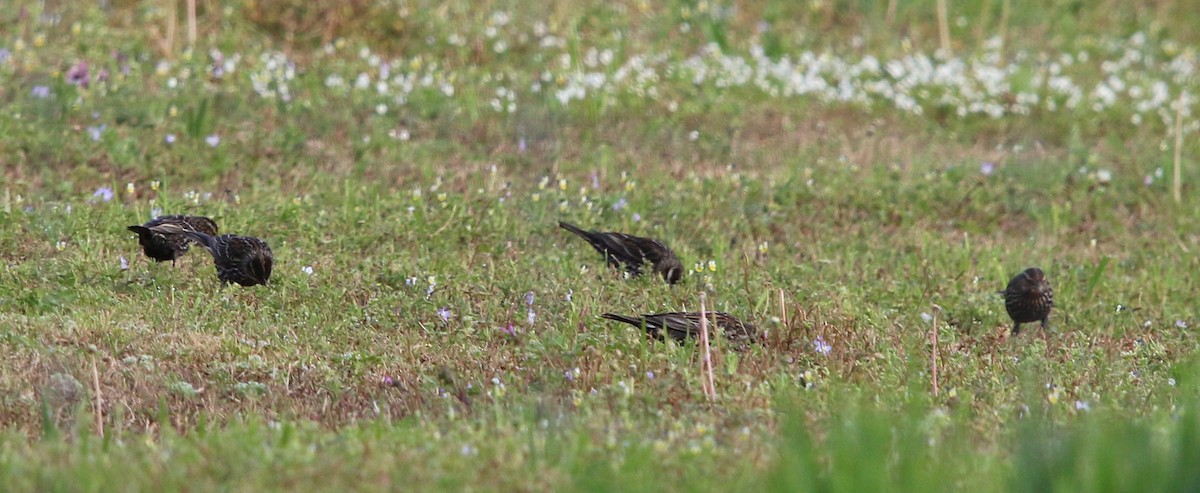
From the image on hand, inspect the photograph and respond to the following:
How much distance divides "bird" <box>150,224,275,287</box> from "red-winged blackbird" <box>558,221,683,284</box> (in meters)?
1.67

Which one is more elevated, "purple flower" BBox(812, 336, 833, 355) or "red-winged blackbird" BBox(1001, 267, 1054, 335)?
"red-winged blackbird" BBox(1001, 267, 1054, 335)

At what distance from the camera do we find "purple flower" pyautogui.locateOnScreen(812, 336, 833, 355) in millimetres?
5840

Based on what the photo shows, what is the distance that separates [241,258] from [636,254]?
6.57 feet

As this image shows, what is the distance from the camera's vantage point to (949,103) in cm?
1183

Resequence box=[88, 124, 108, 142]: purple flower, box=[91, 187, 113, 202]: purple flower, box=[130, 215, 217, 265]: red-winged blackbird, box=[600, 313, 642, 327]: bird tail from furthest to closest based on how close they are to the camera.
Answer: box=[88, 124, 108, 142]: purple flower → box=[91, 187, 113, 202]: purple flower → box=[130, 215, 217, 265]: red-winged blackbird → box=[600, 313, 642, 327]: bird tail

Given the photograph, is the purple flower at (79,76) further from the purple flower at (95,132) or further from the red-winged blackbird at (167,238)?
the red-winged blackbird at (167,238)

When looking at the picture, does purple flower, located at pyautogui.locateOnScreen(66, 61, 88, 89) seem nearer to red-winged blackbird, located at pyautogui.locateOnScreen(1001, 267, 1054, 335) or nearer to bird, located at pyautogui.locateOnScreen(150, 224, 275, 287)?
bird, located at pyautogui.locateOnScreen(150, 224, 275, 287)

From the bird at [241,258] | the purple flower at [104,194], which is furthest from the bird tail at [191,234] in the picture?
the purple flower at [104,194]

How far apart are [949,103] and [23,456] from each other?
9.24 metres

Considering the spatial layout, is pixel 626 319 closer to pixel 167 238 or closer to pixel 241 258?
pixel 241 258

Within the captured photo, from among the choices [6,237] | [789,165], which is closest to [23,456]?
[6,237]

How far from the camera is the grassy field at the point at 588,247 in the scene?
4.14m

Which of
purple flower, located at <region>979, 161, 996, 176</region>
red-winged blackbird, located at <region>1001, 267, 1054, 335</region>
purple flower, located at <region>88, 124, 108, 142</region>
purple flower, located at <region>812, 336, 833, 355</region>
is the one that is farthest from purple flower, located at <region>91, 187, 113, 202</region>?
purple flower, located at <region>979, 161, 996, 176</region>

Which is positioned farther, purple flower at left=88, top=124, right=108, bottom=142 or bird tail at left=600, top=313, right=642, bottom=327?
purple flower at left=88, top=124, right=108, bottom=142
